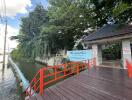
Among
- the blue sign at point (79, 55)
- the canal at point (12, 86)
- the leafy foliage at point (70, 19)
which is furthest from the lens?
the leafy foliage at point (70, 19)

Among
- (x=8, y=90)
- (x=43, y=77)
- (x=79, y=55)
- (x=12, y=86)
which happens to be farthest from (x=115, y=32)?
(x=12, y=86)

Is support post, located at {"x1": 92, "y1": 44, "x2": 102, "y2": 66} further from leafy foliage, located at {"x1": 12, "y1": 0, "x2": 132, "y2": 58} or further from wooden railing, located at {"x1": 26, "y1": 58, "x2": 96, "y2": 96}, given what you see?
leafy foliage, located at {"x1": 12, "y1": 0, "x2": 132, "y2": 58}

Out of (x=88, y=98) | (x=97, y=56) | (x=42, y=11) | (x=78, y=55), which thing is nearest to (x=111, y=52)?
(x=78, y=55)

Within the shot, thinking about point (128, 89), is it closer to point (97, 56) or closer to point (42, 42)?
point (97, 56)

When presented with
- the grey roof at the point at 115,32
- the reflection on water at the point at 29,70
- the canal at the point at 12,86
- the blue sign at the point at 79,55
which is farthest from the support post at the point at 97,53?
the reflection on water at the point at 29,70

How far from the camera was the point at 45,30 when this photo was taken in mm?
17906

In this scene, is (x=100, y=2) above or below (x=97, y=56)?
above

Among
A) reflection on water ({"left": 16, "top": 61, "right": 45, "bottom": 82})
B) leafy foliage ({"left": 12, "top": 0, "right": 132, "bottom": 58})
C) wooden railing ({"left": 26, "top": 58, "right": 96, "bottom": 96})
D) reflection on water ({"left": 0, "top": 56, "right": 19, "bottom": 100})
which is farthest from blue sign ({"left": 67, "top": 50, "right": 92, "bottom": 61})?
reflection on water ({"left": 0, "top": 56, "right": 19, "bottom": 100})

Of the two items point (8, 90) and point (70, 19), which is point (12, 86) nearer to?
point (8, 90)

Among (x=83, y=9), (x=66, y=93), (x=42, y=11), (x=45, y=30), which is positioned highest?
(x=42, y=11)

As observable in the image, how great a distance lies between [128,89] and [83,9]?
1212cm

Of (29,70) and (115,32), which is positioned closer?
(115,32)

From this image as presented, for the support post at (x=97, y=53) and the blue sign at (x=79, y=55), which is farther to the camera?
the blue sign at (x=79, y=55)

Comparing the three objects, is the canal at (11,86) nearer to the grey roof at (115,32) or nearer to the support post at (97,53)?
the support post at (97,53)
